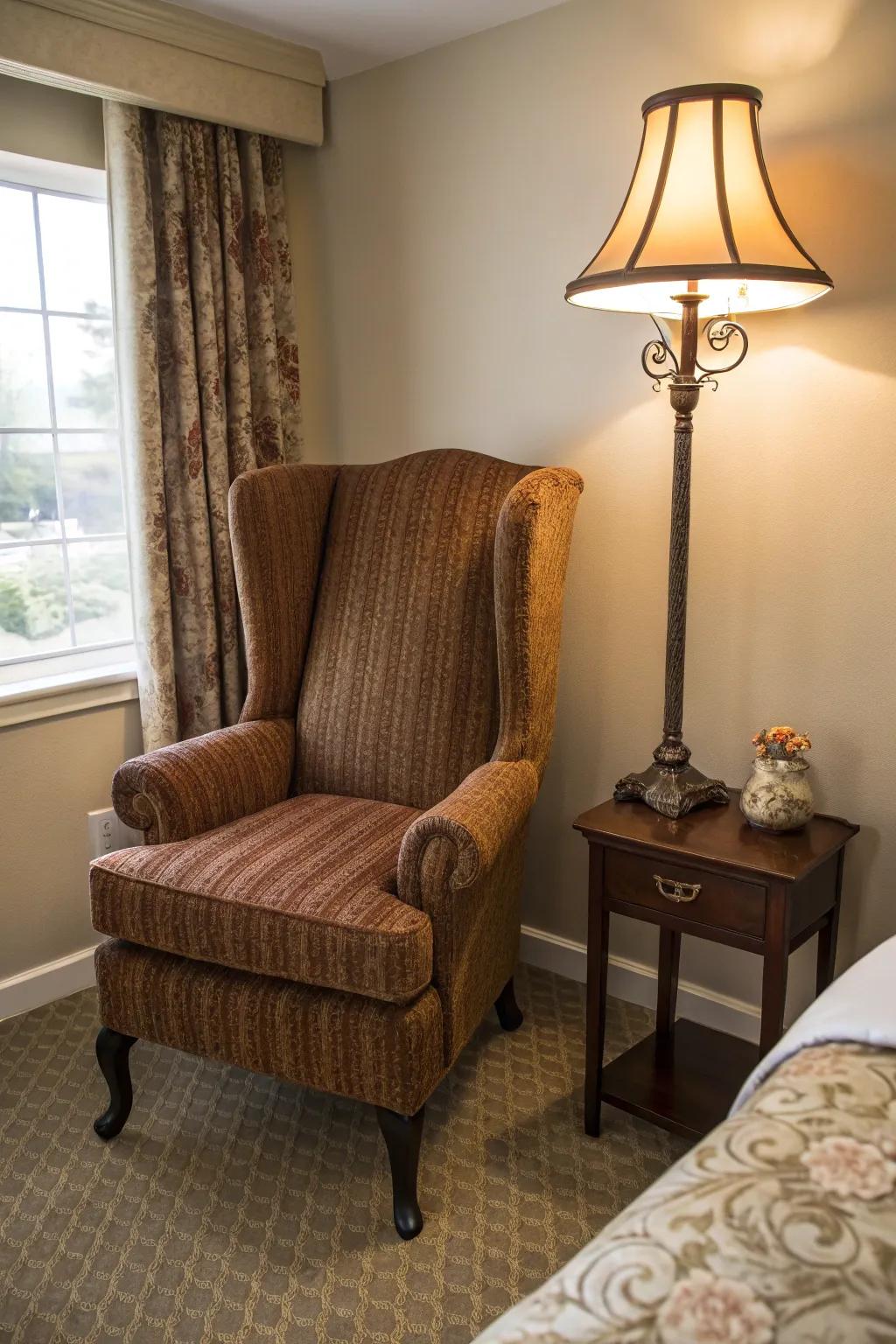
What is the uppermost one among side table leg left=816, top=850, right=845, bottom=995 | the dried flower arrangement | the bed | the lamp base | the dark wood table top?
the dried flower arrangement

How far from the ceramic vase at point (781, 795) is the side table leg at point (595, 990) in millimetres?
289

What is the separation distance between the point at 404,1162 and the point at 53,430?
187cm

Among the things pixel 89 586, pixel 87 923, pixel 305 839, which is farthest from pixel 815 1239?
pixel 89 586

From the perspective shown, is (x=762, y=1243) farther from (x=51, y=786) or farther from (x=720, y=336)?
(x=51, y=786)

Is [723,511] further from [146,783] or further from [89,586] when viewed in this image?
[89,586]

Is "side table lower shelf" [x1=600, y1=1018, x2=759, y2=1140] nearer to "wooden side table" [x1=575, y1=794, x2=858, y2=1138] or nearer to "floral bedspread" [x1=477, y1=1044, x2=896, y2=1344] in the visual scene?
"wooden side table" [x1=575, y1=794, x2=858, y2=1138]

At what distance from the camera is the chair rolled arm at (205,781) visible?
2.12 meters

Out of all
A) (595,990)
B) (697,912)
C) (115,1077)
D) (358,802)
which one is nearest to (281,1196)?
(115,1077)

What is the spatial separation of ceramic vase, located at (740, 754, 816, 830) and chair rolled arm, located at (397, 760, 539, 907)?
1.42 ft

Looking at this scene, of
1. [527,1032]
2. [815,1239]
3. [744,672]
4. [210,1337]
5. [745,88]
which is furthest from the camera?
[527,1032]

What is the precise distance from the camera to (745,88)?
5.78 ft

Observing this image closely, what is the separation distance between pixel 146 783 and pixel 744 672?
1223mm

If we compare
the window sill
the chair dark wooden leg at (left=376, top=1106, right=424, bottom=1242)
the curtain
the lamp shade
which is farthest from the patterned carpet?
the lamp shade

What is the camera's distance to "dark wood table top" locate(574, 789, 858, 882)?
178cm
